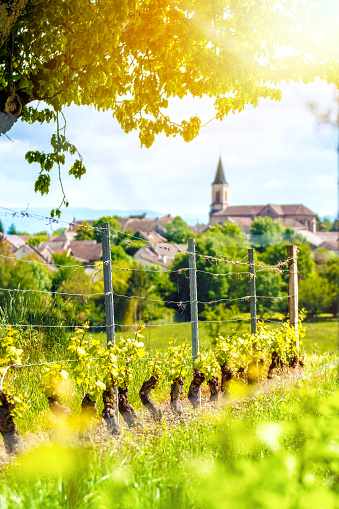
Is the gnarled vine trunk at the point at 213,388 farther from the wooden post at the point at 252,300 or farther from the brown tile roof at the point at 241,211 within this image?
the brown tile roof at the point at 241,211

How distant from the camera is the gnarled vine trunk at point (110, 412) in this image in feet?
14.0

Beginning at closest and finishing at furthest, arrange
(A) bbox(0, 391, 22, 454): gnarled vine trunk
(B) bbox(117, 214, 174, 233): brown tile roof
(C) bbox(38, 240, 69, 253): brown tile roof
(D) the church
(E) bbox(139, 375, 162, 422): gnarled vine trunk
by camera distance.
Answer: (A) bbox(0, 391, 22, 454): gnarled vine trunk, (E) bbox(139, 375, 162, 422): gnarled vine trunk, (C) bbox(38, 240, 69, 253): brown tile roof, (B) bbox(117, 214, 174, 233): brown tile roof, (D) the church

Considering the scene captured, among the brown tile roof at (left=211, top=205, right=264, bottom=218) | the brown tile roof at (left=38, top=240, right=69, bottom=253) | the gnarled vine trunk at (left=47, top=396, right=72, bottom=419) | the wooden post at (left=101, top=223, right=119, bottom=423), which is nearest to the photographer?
the gnarled vine trunk at (left=47, top=396, right=72, bottom=419)

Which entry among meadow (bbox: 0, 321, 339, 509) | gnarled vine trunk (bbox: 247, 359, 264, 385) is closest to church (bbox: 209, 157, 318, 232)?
gnarled vine trunk (bbox: 247, 359, 264, 385)

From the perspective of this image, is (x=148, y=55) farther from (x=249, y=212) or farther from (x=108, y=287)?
(x=249, y=212)

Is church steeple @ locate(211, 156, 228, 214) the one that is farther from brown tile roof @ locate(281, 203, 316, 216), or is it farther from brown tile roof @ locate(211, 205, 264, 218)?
brown tile roof @ locate(281, 203, 316, 216)

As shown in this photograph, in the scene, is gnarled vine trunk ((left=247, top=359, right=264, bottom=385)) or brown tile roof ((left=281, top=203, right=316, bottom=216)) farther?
brown tile roof ((left=281, top=203, right=316, bottom=216))

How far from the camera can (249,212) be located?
137875 mm

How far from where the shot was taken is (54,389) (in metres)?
3.99

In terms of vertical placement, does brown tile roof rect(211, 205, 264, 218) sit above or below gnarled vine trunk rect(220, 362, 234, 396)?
above

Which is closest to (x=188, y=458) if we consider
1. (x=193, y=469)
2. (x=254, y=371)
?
(x=193, y=469)

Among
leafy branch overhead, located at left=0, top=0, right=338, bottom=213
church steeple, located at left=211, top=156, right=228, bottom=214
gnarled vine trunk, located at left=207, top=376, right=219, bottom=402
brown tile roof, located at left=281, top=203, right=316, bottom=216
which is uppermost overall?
church steeple, located at left=211, top=156, right=228, bottom=214

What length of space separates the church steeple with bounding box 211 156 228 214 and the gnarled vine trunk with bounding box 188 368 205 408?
146 meters

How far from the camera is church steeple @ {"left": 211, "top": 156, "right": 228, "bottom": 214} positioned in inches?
5994
